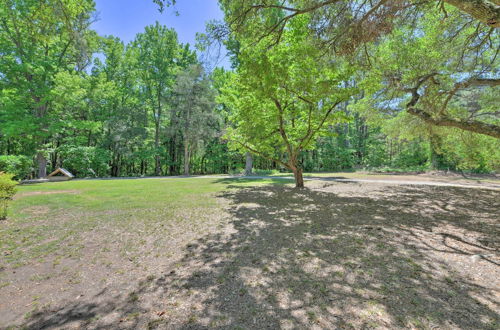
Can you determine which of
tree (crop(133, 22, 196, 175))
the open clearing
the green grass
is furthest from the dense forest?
the green grass

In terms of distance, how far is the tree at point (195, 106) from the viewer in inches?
872

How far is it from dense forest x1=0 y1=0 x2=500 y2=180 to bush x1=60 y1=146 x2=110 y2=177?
12cm

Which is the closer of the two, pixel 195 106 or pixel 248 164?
pixel 248 164

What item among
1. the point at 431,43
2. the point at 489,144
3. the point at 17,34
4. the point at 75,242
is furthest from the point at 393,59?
the point at 17,34

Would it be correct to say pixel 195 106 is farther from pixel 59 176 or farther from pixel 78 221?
pixel 78 221

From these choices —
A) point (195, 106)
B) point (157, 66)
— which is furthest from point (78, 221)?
point (157, 66)

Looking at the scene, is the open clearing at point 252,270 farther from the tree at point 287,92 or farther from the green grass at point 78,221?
the tree at point 287,92

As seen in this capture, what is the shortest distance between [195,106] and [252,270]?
853 inches

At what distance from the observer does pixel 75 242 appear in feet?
14.0

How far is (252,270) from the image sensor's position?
310 centimetres

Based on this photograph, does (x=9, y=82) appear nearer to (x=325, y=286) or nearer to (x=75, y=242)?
(x=75, y=242)

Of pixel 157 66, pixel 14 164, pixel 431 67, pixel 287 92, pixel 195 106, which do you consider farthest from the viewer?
pixel 157 66

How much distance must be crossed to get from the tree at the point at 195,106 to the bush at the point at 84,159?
27.3 ft

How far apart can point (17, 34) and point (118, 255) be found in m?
20.7
